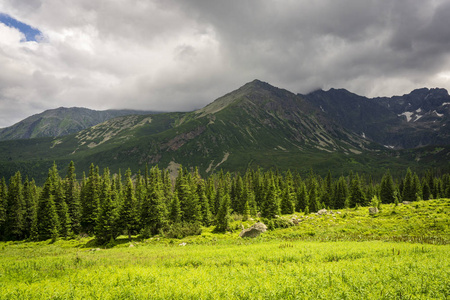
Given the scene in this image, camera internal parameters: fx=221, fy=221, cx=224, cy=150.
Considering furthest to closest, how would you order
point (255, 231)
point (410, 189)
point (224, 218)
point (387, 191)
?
point (410, 189), point (387, 191), point (224, 218), point (255, 231)

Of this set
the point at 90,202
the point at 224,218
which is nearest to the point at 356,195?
the point at 224,218

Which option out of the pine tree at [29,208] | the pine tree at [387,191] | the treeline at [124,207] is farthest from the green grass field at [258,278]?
the pine tree at [387,191]

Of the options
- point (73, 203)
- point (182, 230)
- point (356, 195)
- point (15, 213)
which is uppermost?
point (73, 203)

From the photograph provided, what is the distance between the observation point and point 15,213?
225 feet

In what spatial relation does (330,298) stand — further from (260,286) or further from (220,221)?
(220,221)

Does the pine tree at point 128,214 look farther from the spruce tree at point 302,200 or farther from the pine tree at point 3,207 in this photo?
the spruce tree at point 302,200

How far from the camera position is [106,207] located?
54406mm

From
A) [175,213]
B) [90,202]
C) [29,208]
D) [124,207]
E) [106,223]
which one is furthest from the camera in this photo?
[90,202]

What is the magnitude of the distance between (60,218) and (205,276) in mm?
66810

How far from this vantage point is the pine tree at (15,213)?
68312 millimetres

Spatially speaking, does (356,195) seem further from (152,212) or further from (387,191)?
(152,212)

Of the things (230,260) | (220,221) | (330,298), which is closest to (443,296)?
(330,298)

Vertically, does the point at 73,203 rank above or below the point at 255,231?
above

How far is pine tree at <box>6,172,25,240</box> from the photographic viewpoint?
68312 mm
